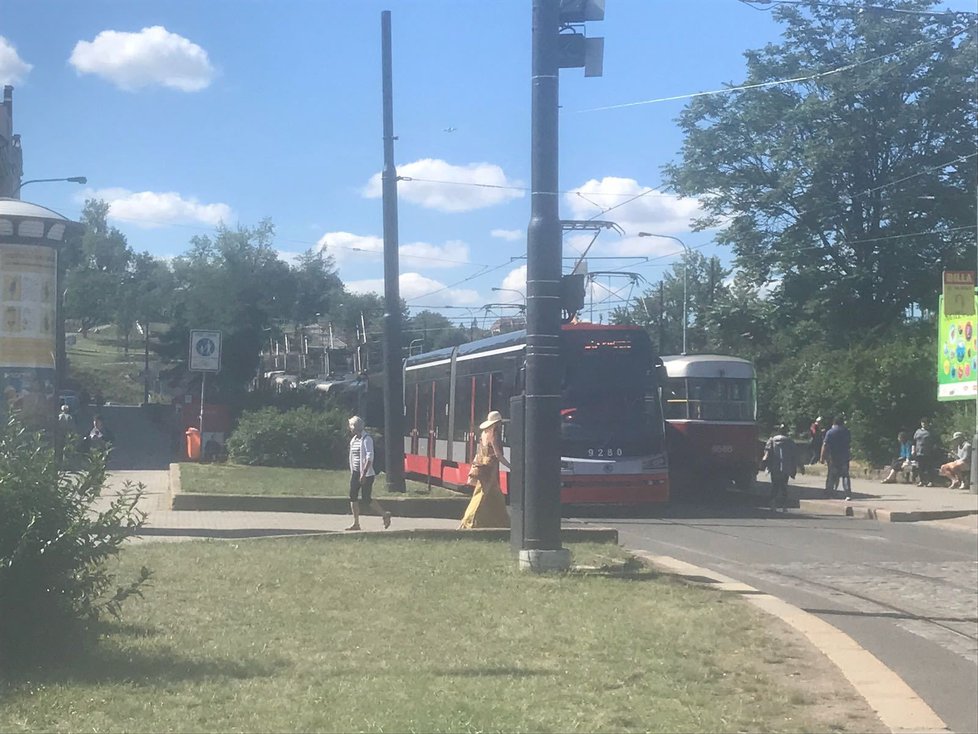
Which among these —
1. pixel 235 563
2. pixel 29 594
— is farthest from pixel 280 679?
pixel 235 563

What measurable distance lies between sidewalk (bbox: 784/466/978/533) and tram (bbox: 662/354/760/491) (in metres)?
1.51

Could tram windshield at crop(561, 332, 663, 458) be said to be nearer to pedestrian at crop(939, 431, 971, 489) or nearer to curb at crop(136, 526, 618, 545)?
curb at crop(136, 526, 618, 545)

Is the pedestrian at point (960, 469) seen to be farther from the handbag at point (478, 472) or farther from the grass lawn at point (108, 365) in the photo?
the grass lawn at point (108, 365)

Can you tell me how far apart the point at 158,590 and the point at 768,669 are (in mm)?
4816

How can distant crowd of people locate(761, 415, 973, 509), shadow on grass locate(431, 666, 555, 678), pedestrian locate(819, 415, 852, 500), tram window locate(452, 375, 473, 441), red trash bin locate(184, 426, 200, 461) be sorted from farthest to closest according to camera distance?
red trash bin locate(184, 426, 200, 461)
pedestrian locate(819, 415, 852, 500)
distant crowd of people locate(761, 415, 973, 509)
tram window locate(452, 375, 473, 441)
shadow on grass locate(431, 666, 555, 678)

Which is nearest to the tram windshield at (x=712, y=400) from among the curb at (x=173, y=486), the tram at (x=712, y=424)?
the tram at (x=712, y=424)

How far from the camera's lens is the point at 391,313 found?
2289cm

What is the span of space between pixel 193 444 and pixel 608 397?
14094 mm

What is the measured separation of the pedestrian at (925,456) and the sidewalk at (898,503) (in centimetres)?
38

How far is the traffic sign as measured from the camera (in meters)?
23.1

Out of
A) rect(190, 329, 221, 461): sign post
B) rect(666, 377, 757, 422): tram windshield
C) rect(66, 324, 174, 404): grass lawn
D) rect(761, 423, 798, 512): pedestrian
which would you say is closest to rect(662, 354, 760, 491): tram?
rect(666, 377, 757, 422): tram windshield

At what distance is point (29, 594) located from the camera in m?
6.91

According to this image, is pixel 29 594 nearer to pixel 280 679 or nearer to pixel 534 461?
pixel 280 679

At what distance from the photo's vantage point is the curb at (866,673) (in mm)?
6680
